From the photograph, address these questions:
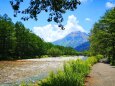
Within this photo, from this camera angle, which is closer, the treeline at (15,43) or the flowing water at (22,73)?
the flowing water at (22,73)

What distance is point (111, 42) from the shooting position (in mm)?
66875

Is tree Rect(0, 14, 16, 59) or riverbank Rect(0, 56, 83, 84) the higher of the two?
tree Rect(0, 14, 16, 59)

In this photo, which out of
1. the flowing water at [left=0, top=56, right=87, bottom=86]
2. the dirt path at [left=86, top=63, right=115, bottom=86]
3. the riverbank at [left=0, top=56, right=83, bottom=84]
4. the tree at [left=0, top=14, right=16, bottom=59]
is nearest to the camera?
the dirt path at [left=86, top=63, right=115, bottom=86]

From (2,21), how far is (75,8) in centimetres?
11436

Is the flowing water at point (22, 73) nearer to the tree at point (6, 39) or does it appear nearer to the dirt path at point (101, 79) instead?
the dirt path at point (101, 79)

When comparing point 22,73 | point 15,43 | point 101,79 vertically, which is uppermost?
point 15,43

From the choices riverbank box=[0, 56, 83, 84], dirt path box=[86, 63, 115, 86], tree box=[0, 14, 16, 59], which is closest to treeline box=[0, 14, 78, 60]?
tree box=[0, 14, 16, 59]

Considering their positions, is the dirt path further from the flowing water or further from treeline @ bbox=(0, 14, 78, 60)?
treeline @ bbox=(0, 14, 78, 60)

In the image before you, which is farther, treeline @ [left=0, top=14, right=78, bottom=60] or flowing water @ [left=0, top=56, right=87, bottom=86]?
treeline @ [left=0, top=14, right=78, bottom=60]

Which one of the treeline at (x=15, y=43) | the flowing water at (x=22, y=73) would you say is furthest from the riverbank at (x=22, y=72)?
the treeline at (x=15, y=43)

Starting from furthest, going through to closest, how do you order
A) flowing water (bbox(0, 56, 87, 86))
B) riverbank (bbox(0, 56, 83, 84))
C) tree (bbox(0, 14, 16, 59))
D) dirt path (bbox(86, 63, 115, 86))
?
1. tree (bbox(0, 14, 16, 59))
2. riverbank (bbox(0, 56, 83, 84))
3. flowing water (bbox(0, 56, 87, 86))
4. dirt path (bbox(86, 63, 115, 86))

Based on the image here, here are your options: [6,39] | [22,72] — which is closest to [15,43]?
[6,39]

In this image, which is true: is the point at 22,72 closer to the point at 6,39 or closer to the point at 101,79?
the point at 101,79

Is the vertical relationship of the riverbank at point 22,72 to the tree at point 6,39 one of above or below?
below
